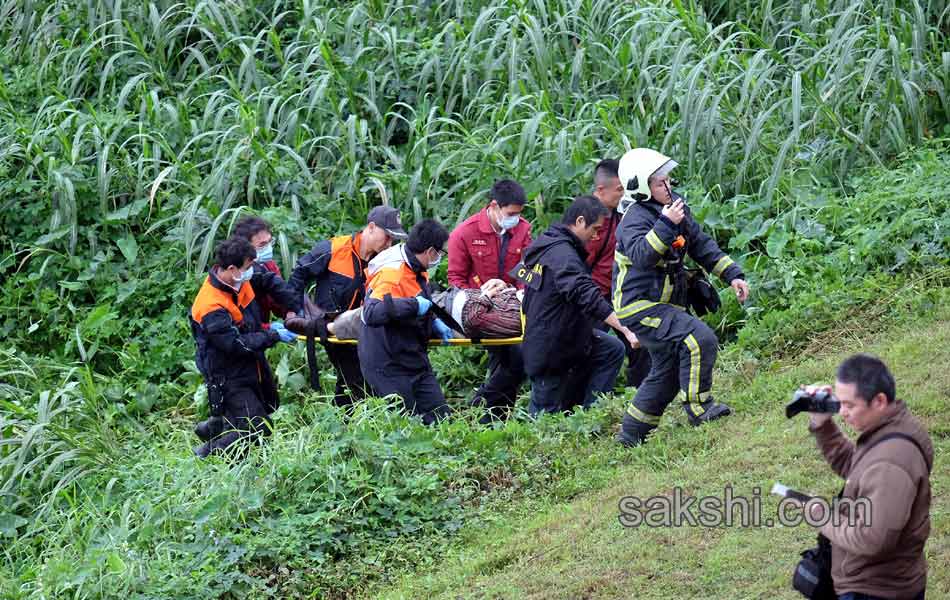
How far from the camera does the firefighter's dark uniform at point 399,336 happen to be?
7629 millimetres

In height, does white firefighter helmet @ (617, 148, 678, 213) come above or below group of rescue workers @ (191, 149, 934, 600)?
above

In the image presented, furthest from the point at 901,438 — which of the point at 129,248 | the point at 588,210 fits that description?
the point at 129,248

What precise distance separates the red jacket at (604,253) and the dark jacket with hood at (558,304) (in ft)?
2.00

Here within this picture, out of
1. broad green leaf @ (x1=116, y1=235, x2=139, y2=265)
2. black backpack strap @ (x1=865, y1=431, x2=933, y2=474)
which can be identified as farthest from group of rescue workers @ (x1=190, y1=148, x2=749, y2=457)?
black backpack strap @ (x1=865, y1=431, x2=933, y2=474)

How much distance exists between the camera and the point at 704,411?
708cm

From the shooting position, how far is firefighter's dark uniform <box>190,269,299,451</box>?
760 cm

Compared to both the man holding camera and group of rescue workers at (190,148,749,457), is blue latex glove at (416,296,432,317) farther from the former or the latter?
the man holding camera

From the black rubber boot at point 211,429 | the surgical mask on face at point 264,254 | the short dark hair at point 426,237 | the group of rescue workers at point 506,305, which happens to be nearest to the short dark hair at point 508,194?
the group of rescue workers at point 506,305

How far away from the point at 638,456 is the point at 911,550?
302 centimetres

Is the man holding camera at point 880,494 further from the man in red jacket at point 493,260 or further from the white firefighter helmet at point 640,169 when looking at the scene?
the man in red jacket at point 493,260

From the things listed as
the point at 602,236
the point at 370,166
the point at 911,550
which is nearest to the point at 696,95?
the point at 602,236

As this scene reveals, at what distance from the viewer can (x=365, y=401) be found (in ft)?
25.4

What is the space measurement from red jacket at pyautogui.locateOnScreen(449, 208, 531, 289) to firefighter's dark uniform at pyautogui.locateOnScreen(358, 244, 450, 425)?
68 cm

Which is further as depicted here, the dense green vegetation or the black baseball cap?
the black baseball cap
